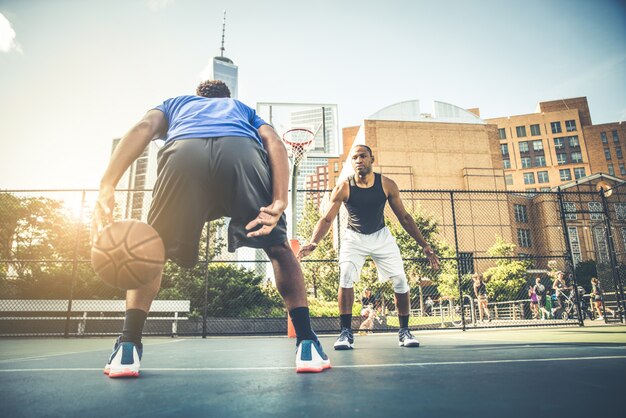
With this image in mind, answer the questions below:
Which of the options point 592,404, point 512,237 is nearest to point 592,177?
point 512,237

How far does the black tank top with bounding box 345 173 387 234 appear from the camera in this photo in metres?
3.66

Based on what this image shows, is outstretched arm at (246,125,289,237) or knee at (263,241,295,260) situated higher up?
outstretched arm at (246,125,289,237)

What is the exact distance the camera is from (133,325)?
6.13ft

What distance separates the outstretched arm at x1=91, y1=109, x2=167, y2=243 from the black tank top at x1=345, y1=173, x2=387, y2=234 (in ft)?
6.77

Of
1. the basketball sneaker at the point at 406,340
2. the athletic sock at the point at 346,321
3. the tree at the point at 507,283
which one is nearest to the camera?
the basketball sneaker at the point at 406,340

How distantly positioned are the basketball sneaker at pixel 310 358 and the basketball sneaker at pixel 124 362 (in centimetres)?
80

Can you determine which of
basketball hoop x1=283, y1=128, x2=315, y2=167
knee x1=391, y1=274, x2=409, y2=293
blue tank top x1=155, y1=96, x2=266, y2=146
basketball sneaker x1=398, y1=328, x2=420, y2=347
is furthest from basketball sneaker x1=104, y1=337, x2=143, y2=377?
basketball hoop x1=283, y1=128, x2=315, y2=167

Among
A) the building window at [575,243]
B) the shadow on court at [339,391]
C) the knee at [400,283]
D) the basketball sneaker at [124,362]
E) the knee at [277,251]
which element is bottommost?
the shadow on court at [339,391]

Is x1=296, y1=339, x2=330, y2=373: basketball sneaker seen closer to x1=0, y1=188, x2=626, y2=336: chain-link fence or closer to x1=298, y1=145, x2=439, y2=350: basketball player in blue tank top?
x1=298, y1=145, x2=439, y2=350: basketball player in blue tank top

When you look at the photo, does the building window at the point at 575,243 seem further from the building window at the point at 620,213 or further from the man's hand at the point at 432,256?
the man's hand at the point at 432,256

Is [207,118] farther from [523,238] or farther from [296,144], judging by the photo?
[523,238]

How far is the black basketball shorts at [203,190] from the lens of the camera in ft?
6.09

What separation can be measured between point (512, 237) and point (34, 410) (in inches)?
1253

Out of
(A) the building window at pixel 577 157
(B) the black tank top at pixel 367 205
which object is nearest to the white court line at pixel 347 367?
(B) the black tank top at pixel 367 205
